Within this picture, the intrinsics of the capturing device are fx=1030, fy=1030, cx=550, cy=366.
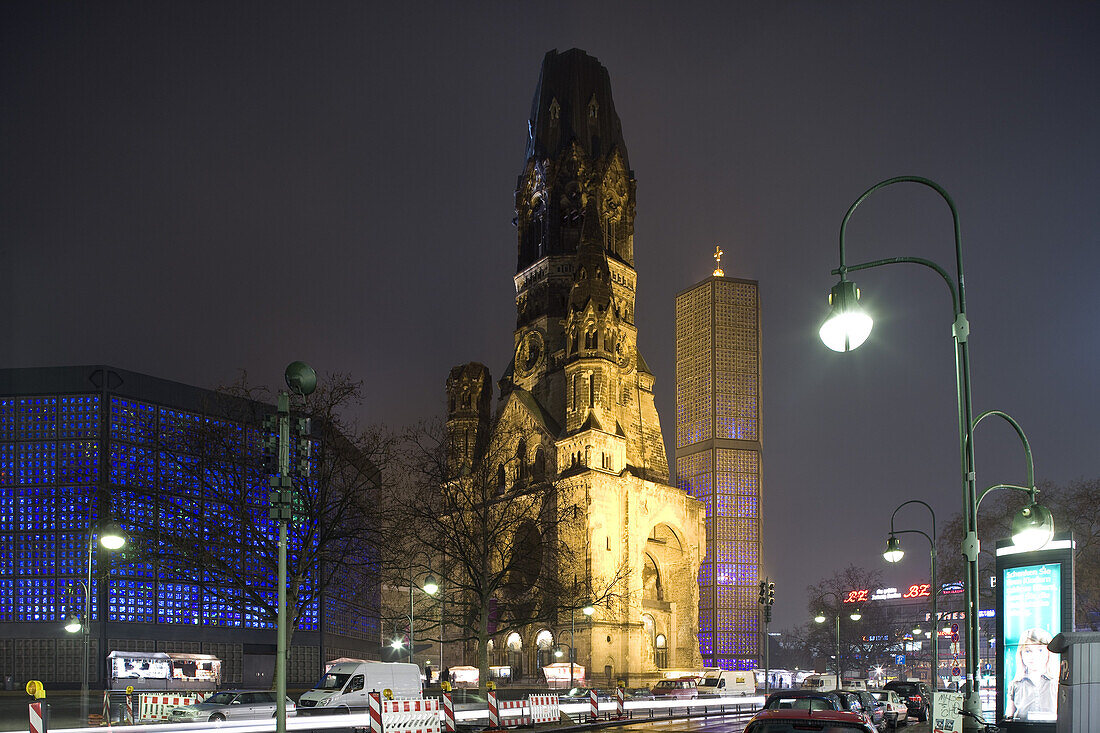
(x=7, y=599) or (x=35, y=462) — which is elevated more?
(x=35, y=462)

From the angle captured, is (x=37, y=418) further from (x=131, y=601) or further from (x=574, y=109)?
(x=574, y=109)

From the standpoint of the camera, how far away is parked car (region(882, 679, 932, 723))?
135 ft

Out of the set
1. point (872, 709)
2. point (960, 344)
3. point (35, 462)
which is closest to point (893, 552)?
point (872, 709)

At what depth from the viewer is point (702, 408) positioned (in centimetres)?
16038

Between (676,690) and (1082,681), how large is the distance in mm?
40034

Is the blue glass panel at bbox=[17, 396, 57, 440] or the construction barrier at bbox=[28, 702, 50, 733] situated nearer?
the construction barrier at bbox=[28, 702, 50, 733]

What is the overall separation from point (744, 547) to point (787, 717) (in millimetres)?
142532

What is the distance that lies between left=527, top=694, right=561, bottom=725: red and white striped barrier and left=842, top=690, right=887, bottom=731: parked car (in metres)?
10.3

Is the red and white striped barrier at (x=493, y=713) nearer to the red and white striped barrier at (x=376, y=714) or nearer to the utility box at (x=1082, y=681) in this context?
the red and white striped barrier at (x=376, y=714)

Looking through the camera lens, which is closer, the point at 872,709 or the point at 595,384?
the point at 872,709

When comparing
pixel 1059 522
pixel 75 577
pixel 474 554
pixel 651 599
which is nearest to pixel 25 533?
pixel 75 577

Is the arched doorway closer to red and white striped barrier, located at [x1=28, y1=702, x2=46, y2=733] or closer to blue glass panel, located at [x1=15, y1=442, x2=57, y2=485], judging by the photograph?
blue glass panel, located at [x1=15, y1=442, x2=57, y2=485]

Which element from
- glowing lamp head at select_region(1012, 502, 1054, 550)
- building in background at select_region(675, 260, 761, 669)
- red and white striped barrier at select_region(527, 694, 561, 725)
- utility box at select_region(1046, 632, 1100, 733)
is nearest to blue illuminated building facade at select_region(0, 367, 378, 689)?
red and white striped barrier at select_region(527, 694, 561, 725)

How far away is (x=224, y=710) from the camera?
28.4 m
